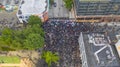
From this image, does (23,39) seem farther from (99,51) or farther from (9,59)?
(99,51)

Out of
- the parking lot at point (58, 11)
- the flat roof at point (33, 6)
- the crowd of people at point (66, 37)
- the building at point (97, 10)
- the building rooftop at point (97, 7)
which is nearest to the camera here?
the crowd of people at point (66, 37)

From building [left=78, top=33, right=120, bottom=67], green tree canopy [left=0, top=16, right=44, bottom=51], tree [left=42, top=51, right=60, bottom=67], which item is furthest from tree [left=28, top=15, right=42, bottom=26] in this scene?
building [left=78, top=33, right=120, bottom=67]

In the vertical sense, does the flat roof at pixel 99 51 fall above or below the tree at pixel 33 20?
below

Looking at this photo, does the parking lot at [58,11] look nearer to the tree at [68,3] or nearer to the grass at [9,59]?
the tree at [68,3]

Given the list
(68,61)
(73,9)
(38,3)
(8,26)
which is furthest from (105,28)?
(8,26)

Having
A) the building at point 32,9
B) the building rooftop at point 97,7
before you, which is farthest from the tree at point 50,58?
the building rooftop at point 97,7

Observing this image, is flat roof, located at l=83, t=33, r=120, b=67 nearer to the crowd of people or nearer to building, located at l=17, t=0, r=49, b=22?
the crowd of people

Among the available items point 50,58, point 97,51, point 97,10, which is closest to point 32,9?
point 50,58
